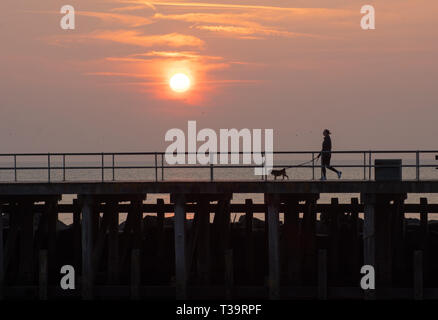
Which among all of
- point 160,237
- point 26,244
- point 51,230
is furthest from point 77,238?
point 160,237

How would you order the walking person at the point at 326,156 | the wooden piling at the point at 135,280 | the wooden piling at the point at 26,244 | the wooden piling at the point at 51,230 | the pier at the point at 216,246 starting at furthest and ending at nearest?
the wooden piling at the point at 51,230 < the wooden piling at the point at 26,244 < the walking person at the point at 326,156 < the wooden piling at the point at 135,280 < the pier at the point at 216,246

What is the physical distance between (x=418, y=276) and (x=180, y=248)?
759 cm

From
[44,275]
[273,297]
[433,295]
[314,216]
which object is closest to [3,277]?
[44,275]

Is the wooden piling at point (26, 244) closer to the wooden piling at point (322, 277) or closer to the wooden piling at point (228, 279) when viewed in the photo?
the wooden piling at point (228, 279)

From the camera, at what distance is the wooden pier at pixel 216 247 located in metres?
29.1

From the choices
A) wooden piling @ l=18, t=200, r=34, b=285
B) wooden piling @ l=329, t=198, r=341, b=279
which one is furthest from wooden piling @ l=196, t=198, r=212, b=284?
wooden piling @ l=18, t=200, r=34, b=285

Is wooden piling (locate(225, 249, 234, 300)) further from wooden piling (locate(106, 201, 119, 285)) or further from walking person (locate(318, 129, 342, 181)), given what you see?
wooden piling (locate(106, 201, 119, 285))

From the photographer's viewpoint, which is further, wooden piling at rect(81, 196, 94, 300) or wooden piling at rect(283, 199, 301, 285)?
wooden piling at rect(283, 199, 301, 285)

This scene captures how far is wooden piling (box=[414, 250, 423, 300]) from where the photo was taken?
94.3ft

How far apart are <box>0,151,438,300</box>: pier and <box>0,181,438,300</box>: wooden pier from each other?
1.4 inches

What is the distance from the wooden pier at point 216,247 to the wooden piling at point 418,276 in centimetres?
3

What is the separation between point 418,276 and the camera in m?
28.8

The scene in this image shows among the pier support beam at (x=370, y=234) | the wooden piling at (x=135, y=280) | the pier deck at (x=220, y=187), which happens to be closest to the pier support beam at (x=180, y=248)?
the pier deck at (x=220, y=187)
